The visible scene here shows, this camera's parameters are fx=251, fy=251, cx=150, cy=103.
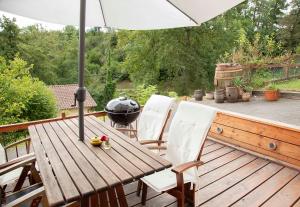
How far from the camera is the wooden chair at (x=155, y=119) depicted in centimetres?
292

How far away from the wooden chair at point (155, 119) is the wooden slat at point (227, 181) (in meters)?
0.72

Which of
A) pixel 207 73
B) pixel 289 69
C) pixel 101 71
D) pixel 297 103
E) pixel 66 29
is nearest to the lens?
pixel 297 103

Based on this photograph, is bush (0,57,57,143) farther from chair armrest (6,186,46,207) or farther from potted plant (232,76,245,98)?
chair armrest (6,186,46,207)

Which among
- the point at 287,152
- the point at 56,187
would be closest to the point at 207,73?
the point at 287,152

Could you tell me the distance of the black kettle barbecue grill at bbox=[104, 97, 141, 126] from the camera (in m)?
3.28

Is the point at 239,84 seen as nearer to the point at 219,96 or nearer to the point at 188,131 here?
the point at 219,96

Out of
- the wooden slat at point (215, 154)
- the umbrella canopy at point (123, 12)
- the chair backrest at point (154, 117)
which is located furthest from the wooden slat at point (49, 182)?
the wooden slat at point (215, 154)

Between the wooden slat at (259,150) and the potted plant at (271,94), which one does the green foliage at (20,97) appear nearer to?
the wooden slat at (259,150)

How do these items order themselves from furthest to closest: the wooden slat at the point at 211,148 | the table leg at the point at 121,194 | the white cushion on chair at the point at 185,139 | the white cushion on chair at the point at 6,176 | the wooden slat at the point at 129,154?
the wooden slat at the point at 211,148, the white cushion on chair at the point at 6,176, the white cushion on chair at the point at 185,139, the table leg at the point at 121,194, the wooden slat at the point at 129,154

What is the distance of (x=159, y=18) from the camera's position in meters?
2.65

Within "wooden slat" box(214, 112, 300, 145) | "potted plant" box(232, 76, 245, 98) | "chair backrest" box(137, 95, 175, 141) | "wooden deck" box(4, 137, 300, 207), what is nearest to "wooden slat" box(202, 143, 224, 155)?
"wooden deck" box(4, 137, 300, 207)

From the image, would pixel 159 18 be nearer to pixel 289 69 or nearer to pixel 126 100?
pixel 126 100

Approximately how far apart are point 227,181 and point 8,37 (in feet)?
64.8

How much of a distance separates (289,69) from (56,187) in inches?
368
